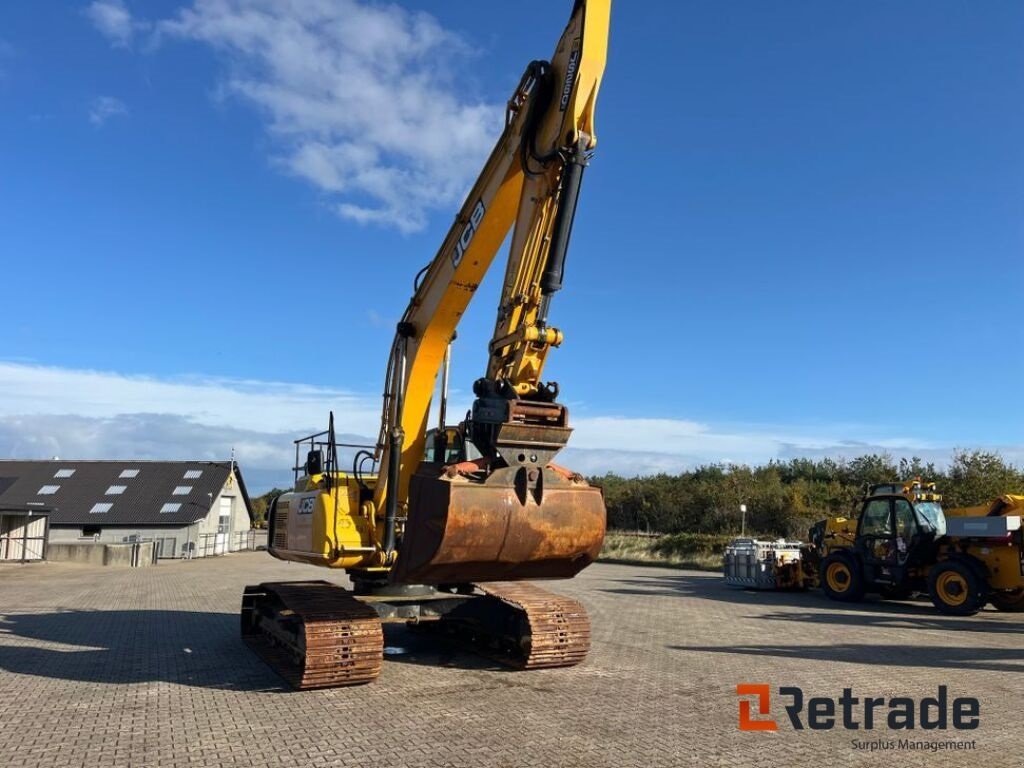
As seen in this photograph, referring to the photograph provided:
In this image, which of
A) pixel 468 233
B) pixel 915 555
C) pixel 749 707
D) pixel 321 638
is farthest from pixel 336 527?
pixel 915 555

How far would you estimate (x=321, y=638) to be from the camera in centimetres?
831

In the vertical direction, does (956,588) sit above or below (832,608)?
above

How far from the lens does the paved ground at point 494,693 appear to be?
6297mm

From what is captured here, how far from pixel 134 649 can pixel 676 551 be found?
24556mm

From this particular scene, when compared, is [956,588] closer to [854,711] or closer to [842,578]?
[842,578]

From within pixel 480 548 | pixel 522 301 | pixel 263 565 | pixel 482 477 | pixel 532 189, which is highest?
pixel 532 189

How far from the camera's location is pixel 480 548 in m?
7.30

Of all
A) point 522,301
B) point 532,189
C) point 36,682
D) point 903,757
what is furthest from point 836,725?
point 36,682

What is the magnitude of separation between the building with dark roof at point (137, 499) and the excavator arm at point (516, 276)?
28595 mm

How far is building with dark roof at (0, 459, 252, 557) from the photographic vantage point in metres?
35.9

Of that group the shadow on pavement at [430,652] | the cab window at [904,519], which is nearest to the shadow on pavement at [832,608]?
the cab window at [904,519]

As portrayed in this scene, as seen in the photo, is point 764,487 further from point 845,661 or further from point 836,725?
point 836,725

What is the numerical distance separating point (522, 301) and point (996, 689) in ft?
22.8

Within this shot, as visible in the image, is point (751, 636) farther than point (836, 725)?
Yes
